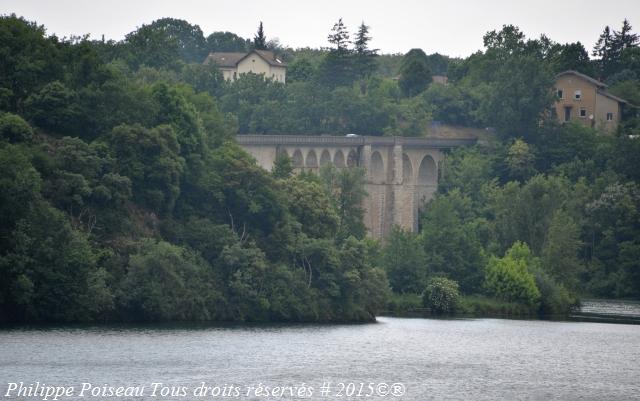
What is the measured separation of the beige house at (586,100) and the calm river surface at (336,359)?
71.8 meters

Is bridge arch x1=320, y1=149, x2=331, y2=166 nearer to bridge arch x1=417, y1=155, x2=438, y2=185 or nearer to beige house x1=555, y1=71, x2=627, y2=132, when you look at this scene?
bridge arch x1=417, y1=155, x2=438, y2=185

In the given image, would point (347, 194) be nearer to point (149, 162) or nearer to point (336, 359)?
point (149, 162)

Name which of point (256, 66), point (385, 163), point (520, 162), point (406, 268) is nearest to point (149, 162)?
point (406, 268)

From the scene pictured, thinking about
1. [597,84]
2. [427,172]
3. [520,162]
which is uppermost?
[597,84]

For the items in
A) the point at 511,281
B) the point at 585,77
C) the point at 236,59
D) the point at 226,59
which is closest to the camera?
the point at 511,281

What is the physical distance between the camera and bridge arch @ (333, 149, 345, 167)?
5630 inches

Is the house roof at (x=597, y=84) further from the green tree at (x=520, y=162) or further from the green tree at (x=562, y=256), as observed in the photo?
the green tree at (x=562, y=256)

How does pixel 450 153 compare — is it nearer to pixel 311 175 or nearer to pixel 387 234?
pixel 387 234

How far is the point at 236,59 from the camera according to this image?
177 m

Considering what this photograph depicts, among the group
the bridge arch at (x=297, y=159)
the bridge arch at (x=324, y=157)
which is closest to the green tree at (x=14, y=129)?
the bridge arch at (x=297, y=159)

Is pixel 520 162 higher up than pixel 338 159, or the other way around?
pixel 338 159

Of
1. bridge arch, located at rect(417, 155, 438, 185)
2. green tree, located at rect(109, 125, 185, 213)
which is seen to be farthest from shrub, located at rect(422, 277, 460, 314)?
bridge arch, located at rect(417, 155, 438, 185)

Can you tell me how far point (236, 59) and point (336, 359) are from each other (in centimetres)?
10275

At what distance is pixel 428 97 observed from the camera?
169750 mm
